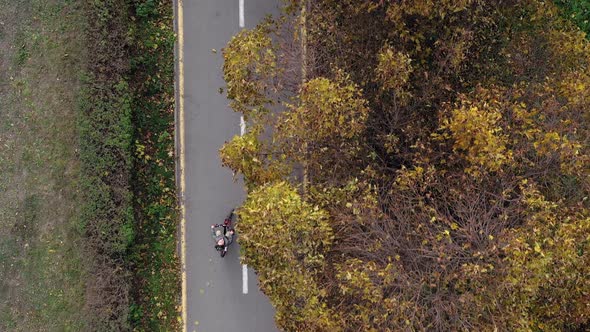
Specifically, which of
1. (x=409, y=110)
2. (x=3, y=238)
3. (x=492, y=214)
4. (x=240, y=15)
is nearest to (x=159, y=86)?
(x=240, y=15)

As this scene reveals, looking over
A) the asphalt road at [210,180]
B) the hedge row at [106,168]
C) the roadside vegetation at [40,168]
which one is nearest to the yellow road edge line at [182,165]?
the asphalt road at [210,180]

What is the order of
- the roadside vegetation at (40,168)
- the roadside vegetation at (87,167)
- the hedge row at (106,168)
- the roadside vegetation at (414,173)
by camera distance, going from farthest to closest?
the roadside vegetation at (40,168)
the roadside vegetation at (87,167)
the hedge row at (106,168)
the roadside vegetation at (414,173)

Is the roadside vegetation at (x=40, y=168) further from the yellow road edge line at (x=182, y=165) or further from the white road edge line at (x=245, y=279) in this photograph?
the white road edge line at (x=245, y=279)

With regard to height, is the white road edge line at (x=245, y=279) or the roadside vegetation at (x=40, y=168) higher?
the roadside vegetation at (x=40, y=168)

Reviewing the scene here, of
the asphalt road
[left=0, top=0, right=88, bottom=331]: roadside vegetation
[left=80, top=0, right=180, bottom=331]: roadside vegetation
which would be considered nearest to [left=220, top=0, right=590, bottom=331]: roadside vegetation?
the asphalt road

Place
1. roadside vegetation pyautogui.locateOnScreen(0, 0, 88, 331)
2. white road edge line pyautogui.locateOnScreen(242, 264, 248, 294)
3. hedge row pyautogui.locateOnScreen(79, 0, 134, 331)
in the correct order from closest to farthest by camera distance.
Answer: hedge row pyautogui.locateOnScreen(79, 0, 134, 331) → roadside vegetation pyautogui.locateOnScreen(0, 0, 88, 331) → white road edge line pyautogui.locateOnScreen(242, 264, 248, 294)

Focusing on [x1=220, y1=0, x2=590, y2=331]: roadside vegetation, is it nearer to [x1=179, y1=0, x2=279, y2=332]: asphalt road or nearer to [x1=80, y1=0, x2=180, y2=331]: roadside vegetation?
[x1=179, y1=0, x2=279, y2=332]: asphalt road

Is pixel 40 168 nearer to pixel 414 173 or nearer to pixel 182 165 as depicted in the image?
pixel 182 165
